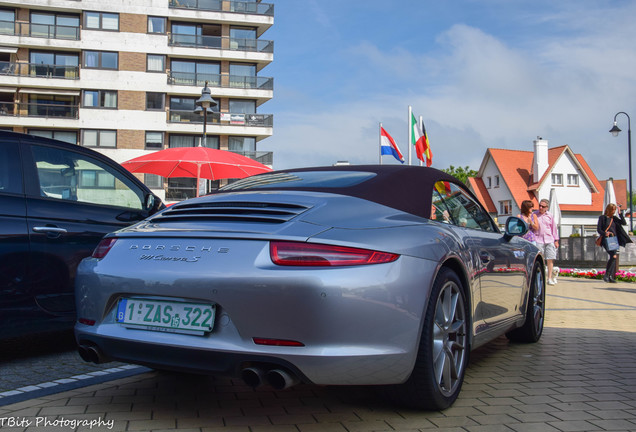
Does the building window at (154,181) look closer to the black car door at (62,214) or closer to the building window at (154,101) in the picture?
the building window at (154,101)

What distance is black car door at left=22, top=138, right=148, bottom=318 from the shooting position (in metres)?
4.96

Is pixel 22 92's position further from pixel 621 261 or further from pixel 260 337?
pixel 260 337

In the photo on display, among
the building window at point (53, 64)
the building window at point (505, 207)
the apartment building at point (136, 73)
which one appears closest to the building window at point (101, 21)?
the apartment building at point (136, 73)

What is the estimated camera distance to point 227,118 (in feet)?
160

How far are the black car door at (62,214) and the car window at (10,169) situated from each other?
75 millimetres

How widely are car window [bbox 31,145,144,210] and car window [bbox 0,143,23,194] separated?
0.55ft

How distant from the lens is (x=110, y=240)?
366 centimetres

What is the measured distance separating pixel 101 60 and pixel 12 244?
152ft

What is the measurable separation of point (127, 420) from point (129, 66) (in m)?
47.7

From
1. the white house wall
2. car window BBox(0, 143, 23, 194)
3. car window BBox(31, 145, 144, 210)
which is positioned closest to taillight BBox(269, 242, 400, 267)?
car window BBox(0, 143, 23, 194)

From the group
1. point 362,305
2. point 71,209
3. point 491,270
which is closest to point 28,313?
point 71,209

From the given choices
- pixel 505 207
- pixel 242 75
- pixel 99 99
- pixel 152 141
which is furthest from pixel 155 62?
pixel 505 207

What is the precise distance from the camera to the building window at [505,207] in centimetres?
6053

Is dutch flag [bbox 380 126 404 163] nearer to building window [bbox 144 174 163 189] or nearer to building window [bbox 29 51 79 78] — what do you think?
building window [bbox 144 174 163 189]
